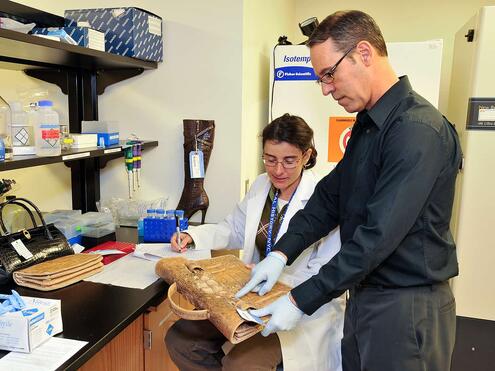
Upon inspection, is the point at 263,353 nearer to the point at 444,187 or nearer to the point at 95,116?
the point at 444,187

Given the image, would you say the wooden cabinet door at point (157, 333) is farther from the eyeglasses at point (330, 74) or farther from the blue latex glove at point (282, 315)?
the eyeglasses at point (330, 74)

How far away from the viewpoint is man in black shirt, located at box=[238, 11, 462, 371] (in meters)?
1.08

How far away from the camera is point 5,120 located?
1539 millimetres

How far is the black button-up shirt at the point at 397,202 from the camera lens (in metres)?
1.06

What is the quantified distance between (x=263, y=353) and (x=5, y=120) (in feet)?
3.94

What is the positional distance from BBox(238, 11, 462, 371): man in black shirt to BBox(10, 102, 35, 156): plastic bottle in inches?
37.1

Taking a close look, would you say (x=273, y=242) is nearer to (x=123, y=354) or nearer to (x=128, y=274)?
(x=128, y=274)

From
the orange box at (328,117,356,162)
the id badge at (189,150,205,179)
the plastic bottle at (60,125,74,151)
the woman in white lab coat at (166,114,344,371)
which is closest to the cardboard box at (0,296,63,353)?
the woman in white lab coat at (166,114,344,371)

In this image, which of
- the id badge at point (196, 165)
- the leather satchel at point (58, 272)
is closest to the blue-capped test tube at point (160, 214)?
the id badge at point (196, 165)

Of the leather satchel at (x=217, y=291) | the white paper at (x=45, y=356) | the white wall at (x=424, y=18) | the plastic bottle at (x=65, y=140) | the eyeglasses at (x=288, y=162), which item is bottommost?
the white paper at (x=45, y=356)

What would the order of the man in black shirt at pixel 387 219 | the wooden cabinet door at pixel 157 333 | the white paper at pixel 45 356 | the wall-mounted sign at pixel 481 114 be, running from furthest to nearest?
1. the wall-mounted sign at pixel 481 114
2. the wooden cabinet door at pixel 157 333
3. the man in black shirt at pixel 387 219
4. the white paper at pixel 45 356

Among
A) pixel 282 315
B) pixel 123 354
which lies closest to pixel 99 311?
pixel 123 354

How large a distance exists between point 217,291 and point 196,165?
39.8 inches

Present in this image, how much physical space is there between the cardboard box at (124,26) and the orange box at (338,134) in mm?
1069
